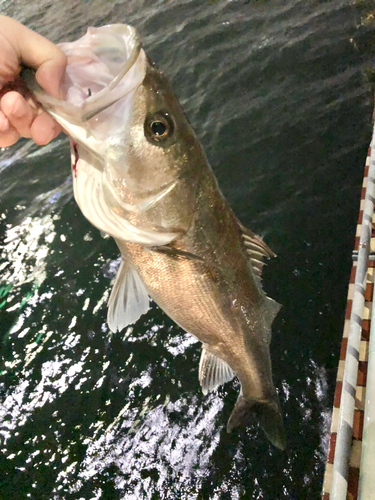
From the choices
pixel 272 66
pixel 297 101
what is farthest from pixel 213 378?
pixel 272 66

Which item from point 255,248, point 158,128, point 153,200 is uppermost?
point 158,128

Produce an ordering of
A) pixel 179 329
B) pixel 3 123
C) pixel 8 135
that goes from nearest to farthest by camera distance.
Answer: pixel 3 123 → pixel 8 135 → pixel 179 329

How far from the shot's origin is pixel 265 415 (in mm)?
2477

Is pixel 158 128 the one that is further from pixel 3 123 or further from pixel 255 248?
pixel 255 248

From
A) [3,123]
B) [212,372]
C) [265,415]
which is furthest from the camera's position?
[265,415]

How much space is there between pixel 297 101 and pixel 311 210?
2.70 meters

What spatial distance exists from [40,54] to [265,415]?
96.5 inches

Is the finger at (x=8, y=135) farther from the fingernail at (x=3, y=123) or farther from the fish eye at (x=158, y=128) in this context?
the fish eye at (x=158, y=128)

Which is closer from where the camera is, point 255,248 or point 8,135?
point 8,135

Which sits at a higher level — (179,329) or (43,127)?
(43,127)

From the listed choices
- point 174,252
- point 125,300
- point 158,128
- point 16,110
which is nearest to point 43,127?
point 16,110

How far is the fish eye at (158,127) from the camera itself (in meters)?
1.45

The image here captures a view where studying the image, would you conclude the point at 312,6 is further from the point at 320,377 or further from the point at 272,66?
the point at 320,377

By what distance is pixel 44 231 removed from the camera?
237 inches
